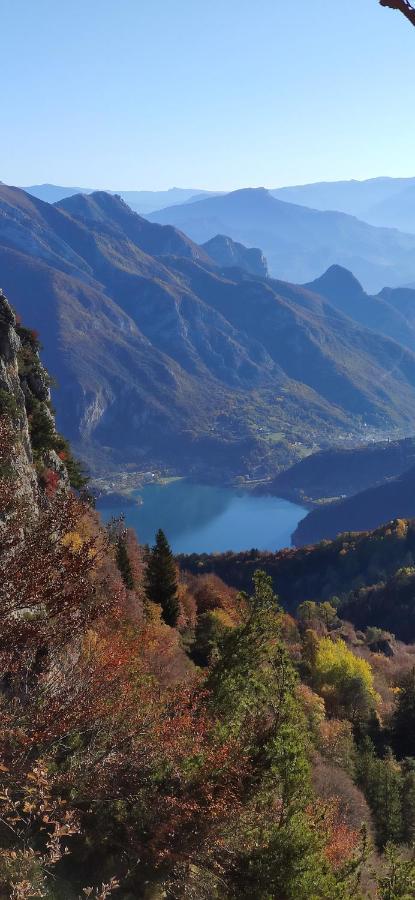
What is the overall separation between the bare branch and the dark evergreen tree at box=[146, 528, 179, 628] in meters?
40.9

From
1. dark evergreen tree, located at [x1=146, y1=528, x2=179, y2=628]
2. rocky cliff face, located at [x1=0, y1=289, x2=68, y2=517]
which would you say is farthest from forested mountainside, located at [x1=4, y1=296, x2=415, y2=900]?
dark evergreen tree, located at [x1=146, y1=528, x2=179, y2=628]

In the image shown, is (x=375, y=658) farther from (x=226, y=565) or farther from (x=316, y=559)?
(x=316, y=559)

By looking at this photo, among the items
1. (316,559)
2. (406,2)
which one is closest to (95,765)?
(406,2)

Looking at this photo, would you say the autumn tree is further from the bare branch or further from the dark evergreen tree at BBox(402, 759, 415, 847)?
the bare branch

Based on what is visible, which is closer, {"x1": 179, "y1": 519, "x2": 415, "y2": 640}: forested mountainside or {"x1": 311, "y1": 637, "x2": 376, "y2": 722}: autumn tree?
{"x1": 311, "y1": 637, "x2": 376, "y2": 722}: autumn tree

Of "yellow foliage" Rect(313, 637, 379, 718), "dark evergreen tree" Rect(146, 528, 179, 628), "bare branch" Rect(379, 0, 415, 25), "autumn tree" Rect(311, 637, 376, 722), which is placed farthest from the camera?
"yellow foliage" Rect(313, 637, 379, 718)

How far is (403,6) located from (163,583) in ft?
139

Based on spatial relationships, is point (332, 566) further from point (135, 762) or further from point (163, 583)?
point (135, 762)

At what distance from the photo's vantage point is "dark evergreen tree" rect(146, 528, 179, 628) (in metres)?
44.8

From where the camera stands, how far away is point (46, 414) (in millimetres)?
47375

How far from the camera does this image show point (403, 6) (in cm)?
525

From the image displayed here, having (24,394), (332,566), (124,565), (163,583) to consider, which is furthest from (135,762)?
(332,566)

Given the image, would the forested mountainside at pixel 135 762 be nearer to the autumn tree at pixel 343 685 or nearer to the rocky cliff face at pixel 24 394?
the rocky cliff face at pixel 24 394

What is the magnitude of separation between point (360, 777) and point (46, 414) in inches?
1267
